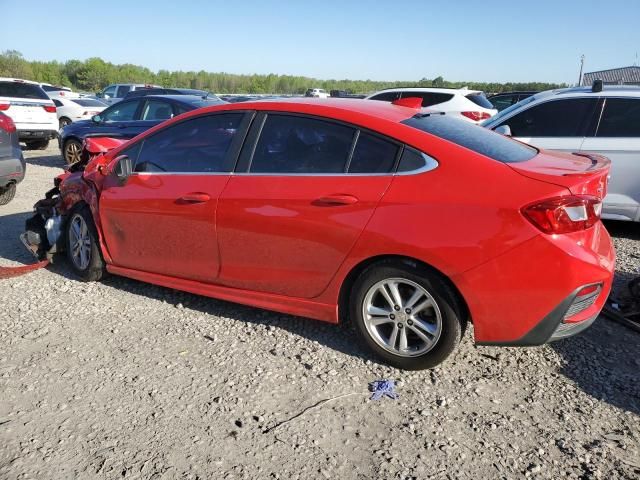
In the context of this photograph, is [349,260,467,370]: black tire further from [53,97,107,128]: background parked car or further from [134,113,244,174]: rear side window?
[53,97,107,128]: background parked car

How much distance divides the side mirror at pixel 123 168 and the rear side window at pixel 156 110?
224 inches

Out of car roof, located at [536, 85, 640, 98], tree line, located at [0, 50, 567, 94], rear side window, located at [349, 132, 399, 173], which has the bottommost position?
tree line, located at [0, 50, 567, 94]

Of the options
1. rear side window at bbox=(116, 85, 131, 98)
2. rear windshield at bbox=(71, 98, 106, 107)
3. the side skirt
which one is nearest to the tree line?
rear side window at bbox=(116, 85, 131, 98)

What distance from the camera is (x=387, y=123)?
125 inches

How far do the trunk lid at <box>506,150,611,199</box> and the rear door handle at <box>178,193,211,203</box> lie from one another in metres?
1.96

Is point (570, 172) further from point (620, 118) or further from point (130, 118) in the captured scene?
point (130, 118)

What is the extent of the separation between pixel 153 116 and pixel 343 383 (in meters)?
8.08

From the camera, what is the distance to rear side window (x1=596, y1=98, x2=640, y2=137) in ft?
19.0

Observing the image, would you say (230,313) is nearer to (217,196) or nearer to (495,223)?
(217,196)

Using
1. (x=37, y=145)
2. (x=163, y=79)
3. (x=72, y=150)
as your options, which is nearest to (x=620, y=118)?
(x=72, y=150)

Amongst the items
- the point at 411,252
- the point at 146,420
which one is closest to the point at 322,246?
the point at 411,252

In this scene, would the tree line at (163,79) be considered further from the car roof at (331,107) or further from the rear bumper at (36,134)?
the car roof at (331,107)

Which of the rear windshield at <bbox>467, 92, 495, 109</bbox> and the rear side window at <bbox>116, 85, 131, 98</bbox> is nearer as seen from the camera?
the rear windshield at <bbox>467, 92, 495, 109</bbox>

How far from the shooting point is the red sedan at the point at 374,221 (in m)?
2.75
